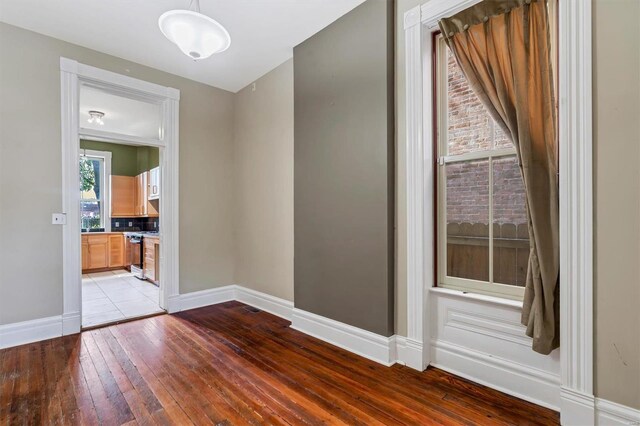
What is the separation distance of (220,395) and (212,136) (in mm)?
3345

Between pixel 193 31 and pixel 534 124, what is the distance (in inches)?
89.4

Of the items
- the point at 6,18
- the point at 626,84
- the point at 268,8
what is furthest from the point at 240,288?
the point at 626,84

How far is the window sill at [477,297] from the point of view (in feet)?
6.87

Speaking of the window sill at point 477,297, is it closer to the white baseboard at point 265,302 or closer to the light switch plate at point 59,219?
the white baseboard at point 265,302

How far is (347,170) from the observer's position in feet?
9.38

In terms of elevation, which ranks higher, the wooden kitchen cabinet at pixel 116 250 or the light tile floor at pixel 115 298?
the wooden kitchen cabinet at pixel 116 250

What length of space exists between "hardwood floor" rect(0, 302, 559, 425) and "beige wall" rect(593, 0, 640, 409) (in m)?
0.51

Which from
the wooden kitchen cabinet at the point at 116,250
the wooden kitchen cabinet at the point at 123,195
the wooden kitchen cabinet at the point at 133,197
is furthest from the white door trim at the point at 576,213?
the wooden kitchen cabinet at the point at 123,195

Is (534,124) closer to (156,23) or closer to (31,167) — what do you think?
(156,23)

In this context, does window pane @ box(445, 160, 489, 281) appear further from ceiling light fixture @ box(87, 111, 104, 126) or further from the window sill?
ceiling light fixture @ box(87, 111, 104, 126)

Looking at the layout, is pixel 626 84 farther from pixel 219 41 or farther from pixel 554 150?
pixel 219 41

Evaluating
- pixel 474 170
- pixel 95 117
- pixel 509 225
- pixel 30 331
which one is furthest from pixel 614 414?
pixel 95 117

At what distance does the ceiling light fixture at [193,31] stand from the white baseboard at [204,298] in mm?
2992

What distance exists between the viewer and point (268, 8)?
109 inches
